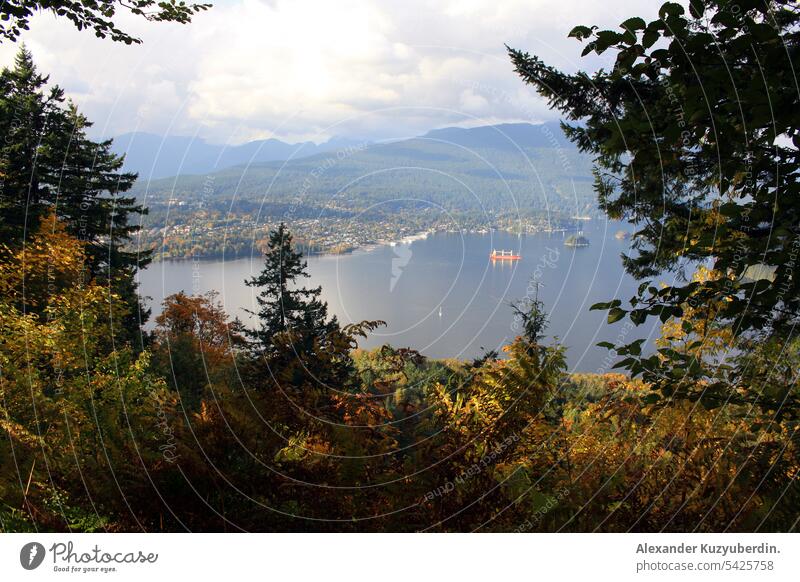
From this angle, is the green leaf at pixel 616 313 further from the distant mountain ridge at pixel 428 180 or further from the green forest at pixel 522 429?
the distant mountain ridge at pixel 428 180

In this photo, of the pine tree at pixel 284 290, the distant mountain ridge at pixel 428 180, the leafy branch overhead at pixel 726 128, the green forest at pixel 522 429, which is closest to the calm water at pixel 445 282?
the pine tree at pixel 284 290

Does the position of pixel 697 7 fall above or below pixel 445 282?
above

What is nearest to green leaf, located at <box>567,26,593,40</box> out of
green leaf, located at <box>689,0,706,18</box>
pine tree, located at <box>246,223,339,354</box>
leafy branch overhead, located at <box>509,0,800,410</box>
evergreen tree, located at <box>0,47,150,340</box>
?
leafy branch overhead, located at <box>509,0,800,410</box>

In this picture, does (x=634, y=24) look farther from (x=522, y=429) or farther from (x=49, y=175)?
(x=49, y=175)

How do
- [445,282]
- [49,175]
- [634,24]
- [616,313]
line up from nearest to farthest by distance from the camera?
[634,24] < [616,313] < [49,175] < [445,282]

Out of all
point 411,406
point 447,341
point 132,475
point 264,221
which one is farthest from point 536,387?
point 447,341

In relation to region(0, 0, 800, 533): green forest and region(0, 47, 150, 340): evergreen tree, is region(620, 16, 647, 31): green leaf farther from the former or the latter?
region(0, 47, 150, 340): evergreen tree

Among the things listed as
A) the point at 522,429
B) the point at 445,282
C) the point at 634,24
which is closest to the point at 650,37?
the point at 634,24
